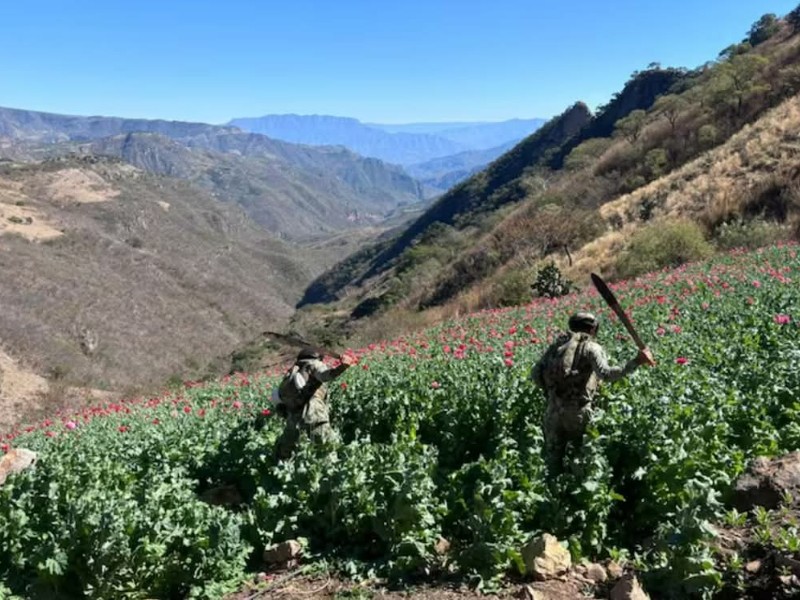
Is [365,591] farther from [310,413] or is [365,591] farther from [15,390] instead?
[15,390]

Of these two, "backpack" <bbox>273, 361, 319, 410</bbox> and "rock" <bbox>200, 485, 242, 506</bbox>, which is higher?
"backpack" <bbox>273, 361, 319, 410</bbox>

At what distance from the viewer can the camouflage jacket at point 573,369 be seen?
211 inches

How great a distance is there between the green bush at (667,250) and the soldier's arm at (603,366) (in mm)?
16328

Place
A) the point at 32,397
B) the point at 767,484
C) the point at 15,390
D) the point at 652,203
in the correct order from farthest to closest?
the point at 15,390, the point at 32,397, the point at 652,203, the point at 767,484

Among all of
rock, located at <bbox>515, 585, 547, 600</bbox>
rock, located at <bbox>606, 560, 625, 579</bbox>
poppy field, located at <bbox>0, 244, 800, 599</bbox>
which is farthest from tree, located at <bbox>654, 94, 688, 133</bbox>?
rock, located at <bbox>515, 585, 547, 600</bbox>

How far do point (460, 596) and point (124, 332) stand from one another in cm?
6305

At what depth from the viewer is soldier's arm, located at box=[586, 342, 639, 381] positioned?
5.07 m

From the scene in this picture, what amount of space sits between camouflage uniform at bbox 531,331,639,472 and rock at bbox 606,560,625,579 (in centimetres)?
107

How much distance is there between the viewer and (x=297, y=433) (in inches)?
263

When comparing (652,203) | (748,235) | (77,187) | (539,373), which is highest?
(77,187)

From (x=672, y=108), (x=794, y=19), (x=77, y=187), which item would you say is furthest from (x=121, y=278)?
(x=794, y=19)

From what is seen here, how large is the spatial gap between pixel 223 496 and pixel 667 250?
703 inches

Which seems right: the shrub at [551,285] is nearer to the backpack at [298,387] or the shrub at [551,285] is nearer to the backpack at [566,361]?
the backpack at [298,387]

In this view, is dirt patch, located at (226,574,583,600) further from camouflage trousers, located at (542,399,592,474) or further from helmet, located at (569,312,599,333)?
helmet, located at (569,312,599,333)
